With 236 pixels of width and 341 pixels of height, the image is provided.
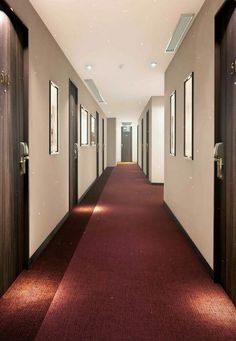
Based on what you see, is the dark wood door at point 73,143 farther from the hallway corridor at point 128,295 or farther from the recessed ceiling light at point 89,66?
the hallway corridor at point 128,295

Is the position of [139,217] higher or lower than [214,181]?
lower

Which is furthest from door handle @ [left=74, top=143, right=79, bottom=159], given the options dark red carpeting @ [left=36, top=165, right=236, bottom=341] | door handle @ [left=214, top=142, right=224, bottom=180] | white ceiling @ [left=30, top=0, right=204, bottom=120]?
door handle @ [left=214, top=142, right=224, bottom=180]

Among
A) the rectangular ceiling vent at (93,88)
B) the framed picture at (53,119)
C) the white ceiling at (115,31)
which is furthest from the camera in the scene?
the rectangular ceiling vent at (93,88)

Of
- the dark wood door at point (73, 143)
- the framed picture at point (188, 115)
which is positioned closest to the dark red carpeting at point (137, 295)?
the framed picture at point (188, 115)

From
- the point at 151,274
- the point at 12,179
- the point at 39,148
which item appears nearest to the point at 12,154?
the point at 12,179

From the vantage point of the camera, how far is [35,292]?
3039mm

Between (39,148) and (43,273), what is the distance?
1.54 metres

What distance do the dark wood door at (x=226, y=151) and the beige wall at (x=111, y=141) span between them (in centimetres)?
1672

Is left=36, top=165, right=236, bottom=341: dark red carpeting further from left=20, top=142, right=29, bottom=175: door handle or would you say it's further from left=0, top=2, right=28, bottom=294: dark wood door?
left=20, top=142, right=29, bottom=175: door handle

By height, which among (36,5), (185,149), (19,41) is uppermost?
(36,5)

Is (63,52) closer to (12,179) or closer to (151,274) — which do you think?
(12,179)

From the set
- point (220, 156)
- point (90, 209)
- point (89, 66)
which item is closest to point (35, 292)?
point (220, 156)

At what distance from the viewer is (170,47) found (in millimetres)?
5469

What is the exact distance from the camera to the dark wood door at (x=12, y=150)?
2932mm
